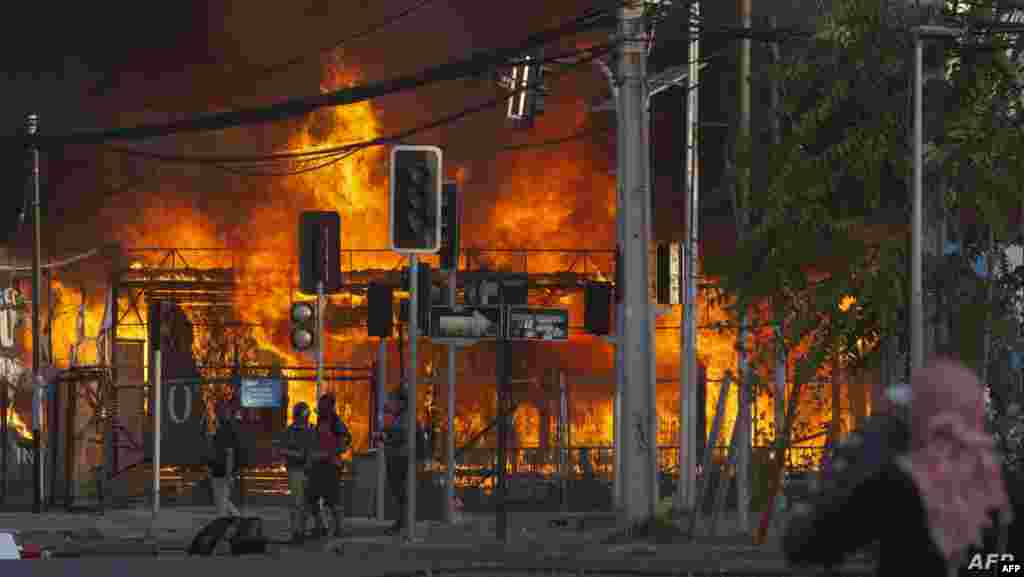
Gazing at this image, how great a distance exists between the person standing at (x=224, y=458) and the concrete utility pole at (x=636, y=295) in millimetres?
6522

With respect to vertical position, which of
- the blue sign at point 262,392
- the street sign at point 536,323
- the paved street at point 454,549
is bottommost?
the paved street at point 454,549

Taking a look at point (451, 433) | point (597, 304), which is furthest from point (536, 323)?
point (451, 433)

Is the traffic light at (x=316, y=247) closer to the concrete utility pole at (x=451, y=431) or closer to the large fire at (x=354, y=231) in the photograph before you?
the concrete utility pole at (x=451, y=431)

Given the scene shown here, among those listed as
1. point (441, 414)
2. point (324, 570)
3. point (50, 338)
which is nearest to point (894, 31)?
point (324, 570)

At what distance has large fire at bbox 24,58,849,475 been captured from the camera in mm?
57000

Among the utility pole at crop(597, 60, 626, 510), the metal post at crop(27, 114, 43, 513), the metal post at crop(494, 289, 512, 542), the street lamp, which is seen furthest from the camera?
the metal post at crop(27, 114, 43, 513)

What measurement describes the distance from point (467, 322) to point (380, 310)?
18.7ft

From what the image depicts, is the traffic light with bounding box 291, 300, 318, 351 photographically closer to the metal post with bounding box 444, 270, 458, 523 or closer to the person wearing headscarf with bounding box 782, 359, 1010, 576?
the metal post with bounding box 444, 270, 458, 523

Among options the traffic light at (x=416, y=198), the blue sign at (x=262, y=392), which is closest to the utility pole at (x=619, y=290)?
the traffic light at (x=416, y=198)

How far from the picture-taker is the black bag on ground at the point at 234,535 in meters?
21.7

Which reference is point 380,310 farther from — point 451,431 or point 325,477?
point 325,477

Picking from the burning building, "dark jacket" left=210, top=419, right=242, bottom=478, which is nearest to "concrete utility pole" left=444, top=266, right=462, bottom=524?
"dark jacket" left=210, top=419, right=242, bottom=478

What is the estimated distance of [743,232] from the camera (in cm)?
2320

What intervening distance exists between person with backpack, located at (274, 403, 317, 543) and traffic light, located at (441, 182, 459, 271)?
108 inches
